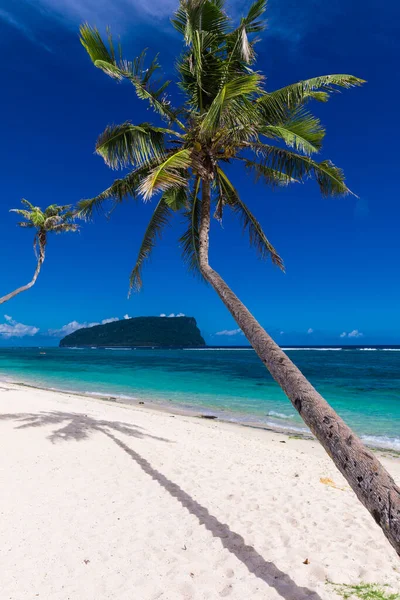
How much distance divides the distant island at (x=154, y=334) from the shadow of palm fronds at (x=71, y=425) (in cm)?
16529

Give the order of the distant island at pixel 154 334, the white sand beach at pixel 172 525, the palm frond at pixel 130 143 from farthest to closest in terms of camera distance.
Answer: the distant island at pixel 154 334 → the palm frond at pixel 130 143 → the white sand beach at pixel 172 525

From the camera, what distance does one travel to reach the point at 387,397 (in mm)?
23141

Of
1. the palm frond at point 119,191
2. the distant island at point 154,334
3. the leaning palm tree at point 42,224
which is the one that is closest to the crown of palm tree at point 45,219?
the leaning palm tree at point 42,224

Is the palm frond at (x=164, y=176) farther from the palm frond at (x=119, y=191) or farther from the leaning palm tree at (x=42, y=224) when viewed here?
the leaning palm tree at (x=42, y=224)

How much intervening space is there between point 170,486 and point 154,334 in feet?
581

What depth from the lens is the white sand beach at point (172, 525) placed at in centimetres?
361

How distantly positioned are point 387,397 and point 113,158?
22.8 meters

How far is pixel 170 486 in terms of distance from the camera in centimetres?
632

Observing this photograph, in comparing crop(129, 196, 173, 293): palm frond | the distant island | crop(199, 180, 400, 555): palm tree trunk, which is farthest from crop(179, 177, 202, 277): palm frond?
the distant island

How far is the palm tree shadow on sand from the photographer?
370 centimetres

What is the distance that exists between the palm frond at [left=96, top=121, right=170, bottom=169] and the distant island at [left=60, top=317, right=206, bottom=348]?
170m

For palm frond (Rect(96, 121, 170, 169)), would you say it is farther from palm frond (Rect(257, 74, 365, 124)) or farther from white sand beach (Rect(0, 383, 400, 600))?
white sand beach (Rect(0, 383, 400, 600))

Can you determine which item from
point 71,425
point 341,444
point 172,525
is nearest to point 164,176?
point 341,444

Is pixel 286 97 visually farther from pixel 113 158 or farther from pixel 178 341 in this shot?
pixel 178 341
